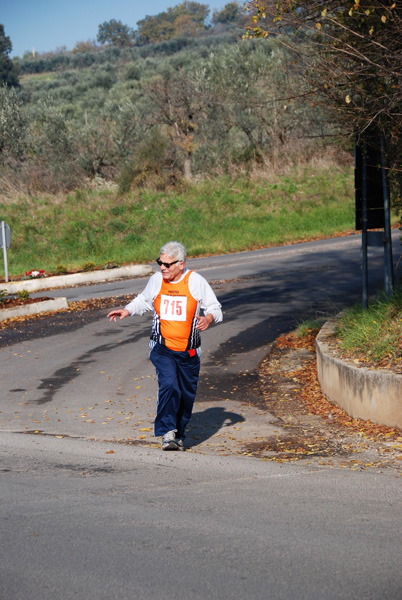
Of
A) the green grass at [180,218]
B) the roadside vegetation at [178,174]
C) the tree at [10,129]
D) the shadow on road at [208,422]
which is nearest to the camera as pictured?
the shadow on road at [208,422]

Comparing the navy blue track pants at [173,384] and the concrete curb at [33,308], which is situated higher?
the navy blue track pants at [173,384]

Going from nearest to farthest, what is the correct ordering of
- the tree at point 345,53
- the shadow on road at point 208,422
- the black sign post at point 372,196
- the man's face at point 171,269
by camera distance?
the man's face at point 171,269 < the shadow on road at point 208,422 < the tree at point 345,53 < the black sign post at point 372,196

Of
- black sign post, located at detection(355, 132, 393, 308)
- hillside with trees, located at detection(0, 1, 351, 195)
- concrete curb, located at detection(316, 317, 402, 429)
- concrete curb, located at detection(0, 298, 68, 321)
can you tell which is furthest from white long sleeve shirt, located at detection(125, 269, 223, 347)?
hillside with trees, located at detection(0, 1, 351, 195)

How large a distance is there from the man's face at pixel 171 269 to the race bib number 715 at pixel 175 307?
177 mm

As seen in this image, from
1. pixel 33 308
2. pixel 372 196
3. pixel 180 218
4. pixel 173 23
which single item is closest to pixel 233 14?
pixel 372 196

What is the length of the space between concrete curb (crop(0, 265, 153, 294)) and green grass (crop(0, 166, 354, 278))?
404 centimetres

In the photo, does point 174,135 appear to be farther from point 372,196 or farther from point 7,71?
point 7,71

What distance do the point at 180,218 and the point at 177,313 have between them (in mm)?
28786

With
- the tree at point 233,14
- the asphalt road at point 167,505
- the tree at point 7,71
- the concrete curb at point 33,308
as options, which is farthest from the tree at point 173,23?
the asphalt road at point 167,505

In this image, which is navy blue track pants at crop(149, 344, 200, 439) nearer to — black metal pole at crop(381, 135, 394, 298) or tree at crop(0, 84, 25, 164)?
black metal pole at crop(381, 135, 394, 298)

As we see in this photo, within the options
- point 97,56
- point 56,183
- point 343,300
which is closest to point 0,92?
point 56,183

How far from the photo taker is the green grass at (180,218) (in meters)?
32.2

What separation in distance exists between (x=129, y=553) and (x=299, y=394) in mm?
5381

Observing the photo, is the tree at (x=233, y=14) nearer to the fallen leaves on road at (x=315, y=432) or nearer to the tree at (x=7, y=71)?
the fallen leaves on road at (x=315, y=432)
